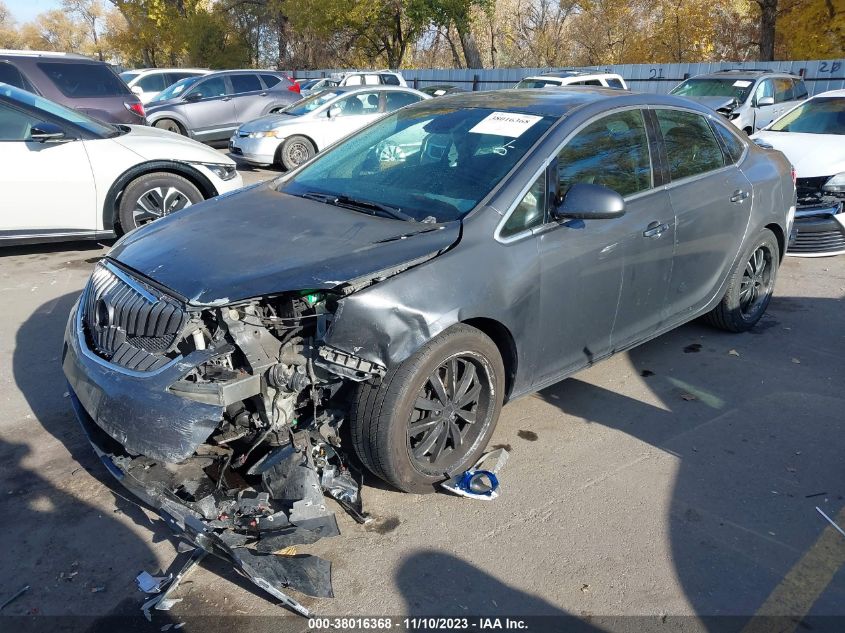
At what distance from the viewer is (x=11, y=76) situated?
33.7 ft

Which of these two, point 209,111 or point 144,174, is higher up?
point 209,111

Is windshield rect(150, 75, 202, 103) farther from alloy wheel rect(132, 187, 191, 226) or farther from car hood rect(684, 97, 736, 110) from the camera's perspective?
car hood rect(684, 97, 736, 110)

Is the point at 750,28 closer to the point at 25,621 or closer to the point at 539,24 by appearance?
the point at 539,24

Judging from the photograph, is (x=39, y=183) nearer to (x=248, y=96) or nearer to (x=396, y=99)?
(x=396, y=99)

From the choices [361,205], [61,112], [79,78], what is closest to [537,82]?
[79,78]

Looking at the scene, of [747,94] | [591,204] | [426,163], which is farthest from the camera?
[747,94]

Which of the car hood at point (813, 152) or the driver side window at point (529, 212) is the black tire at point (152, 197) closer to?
the driver side window at point (529, 212)

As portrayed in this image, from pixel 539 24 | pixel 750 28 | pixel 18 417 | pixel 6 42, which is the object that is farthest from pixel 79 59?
pixel 6 42

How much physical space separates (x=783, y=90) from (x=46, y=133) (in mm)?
14001

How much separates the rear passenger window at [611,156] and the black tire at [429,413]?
1.07 m

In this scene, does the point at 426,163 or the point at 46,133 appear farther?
the point at 46,133

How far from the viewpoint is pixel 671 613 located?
2686 mm

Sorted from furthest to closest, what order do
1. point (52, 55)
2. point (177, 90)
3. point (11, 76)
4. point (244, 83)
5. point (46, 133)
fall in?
point (244, 83), point (177, 90), point (52, 55), point (11, 76), point (46, 133)

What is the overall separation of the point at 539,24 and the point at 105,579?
130ft
